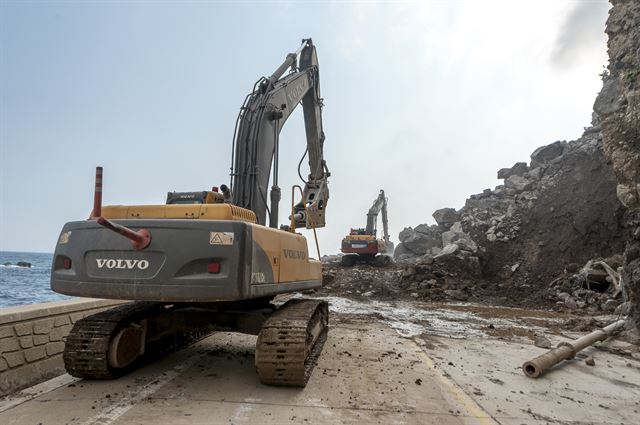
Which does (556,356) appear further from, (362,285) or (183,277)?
(362,285)

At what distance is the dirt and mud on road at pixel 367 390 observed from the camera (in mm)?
3646

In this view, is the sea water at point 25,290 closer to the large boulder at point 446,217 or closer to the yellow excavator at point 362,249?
the yellow excavator at point 362,249

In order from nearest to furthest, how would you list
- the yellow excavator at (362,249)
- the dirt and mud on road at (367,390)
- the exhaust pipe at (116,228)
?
the exhaust pipe at (116,228) → the dirt and mud on road at (367,390) → the yellow excavator at (362,249)

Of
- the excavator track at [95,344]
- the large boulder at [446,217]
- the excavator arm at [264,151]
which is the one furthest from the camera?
the large boulder at [446,217]

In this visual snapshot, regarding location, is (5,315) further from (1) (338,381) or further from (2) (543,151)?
(2) (543,151)

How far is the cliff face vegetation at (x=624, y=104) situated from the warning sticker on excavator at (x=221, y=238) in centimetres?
1049

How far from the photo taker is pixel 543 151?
28.7 meters

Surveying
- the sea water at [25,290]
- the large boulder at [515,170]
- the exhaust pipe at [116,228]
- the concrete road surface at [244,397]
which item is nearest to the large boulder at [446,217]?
the large boulder at [515,170]

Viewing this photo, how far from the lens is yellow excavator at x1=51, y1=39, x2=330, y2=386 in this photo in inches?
155

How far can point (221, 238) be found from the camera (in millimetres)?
3965

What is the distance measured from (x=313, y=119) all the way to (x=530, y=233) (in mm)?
14110

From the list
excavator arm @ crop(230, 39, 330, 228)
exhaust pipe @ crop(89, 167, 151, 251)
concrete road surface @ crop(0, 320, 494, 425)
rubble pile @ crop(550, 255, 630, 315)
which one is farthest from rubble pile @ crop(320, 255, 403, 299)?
exhaust pipe @ crop(89, 167, 151, 251)

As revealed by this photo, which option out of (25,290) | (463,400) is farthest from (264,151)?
(25,290)

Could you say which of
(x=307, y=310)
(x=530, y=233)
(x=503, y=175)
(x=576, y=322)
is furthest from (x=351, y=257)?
(x=307, y=310)
